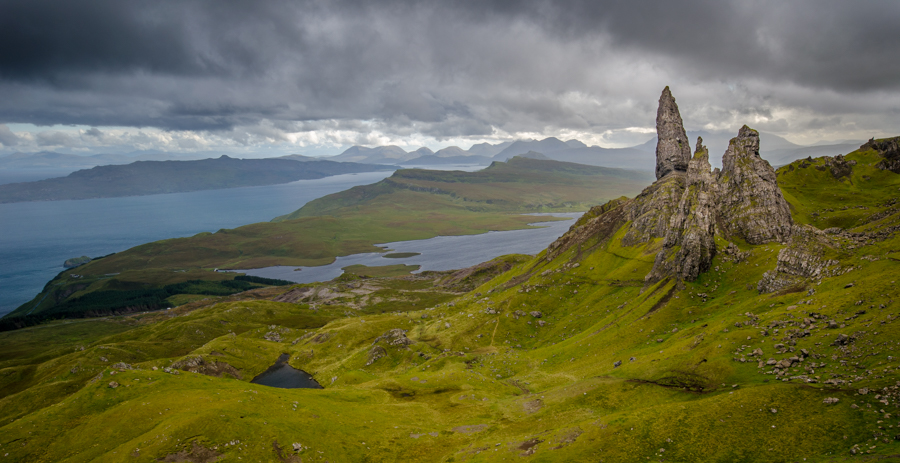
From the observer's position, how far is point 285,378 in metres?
124

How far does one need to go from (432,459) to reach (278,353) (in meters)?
107

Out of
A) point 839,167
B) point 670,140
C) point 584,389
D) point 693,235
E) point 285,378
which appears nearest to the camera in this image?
point 584,389

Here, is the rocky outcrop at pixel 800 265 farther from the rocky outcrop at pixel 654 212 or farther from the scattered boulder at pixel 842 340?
the rocky outcrop at pixel 654 212

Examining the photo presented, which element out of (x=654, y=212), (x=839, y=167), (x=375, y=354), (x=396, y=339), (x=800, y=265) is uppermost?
(x=839, y=167)

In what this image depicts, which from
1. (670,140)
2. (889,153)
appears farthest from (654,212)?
(889,153)

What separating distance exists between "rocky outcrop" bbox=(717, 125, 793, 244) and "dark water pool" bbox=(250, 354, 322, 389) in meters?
123

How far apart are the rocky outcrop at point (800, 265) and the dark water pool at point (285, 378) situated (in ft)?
356

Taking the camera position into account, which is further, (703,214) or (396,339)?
(396,339)

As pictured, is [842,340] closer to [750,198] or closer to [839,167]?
[750,198]

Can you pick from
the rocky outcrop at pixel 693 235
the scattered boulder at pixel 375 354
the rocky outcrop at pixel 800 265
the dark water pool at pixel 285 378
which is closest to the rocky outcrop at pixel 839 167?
the rocky outcrop at pixel 693 235

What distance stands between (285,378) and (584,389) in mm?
92019

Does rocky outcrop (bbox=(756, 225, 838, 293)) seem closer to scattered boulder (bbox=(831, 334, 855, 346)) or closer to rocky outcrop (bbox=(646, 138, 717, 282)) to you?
rocky outcrop (bbox=(646, 138, 717, 282))

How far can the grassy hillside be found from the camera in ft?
144

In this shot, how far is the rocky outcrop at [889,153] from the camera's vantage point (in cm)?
14975
